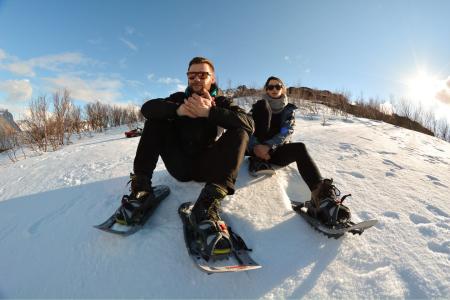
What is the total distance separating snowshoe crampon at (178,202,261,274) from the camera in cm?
117

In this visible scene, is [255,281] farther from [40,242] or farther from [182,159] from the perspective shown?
[40,242]

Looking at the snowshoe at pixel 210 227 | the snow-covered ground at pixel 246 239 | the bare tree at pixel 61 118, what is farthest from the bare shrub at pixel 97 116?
the snowshoe at pixel 210 227

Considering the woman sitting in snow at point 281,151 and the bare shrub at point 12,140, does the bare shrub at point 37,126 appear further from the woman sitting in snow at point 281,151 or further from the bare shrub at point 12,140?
the woman sitting in snow at point 281,151

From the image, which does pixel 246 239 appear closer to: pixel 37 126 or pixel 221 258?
pixel 221 258

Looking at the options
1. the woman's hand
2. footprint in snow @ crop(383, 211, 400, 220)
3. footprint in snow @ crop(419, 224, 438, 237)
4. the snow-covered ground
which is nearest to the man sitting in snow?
the snow-covered ground

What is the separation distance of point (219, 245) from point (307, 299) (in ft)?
1.51

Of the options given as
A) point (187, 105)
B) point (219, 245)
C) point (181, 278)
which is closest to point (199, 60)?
point (187, 105)

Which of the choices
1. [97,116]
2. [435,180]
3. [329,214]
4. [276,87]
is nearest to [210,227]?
[329,214]

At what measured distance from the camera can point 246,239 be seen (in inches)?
59.6

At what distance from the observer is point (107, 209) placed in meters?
1.81

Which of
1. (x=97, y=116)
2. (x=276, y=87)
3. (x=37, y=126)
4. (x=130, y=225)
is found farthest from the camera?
(x=97, y=116)

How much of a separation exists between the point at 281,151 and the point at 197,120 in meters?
0.82

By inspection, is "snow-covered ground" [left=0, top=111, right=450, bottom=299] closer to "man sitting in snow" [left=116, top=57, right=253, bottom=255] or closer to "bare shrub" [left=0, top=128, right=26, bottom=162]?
"man sitting in snow" [left=116, top=57, right=253, bottom=255]

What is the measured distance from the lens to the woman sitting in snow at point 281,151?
1.64 m
